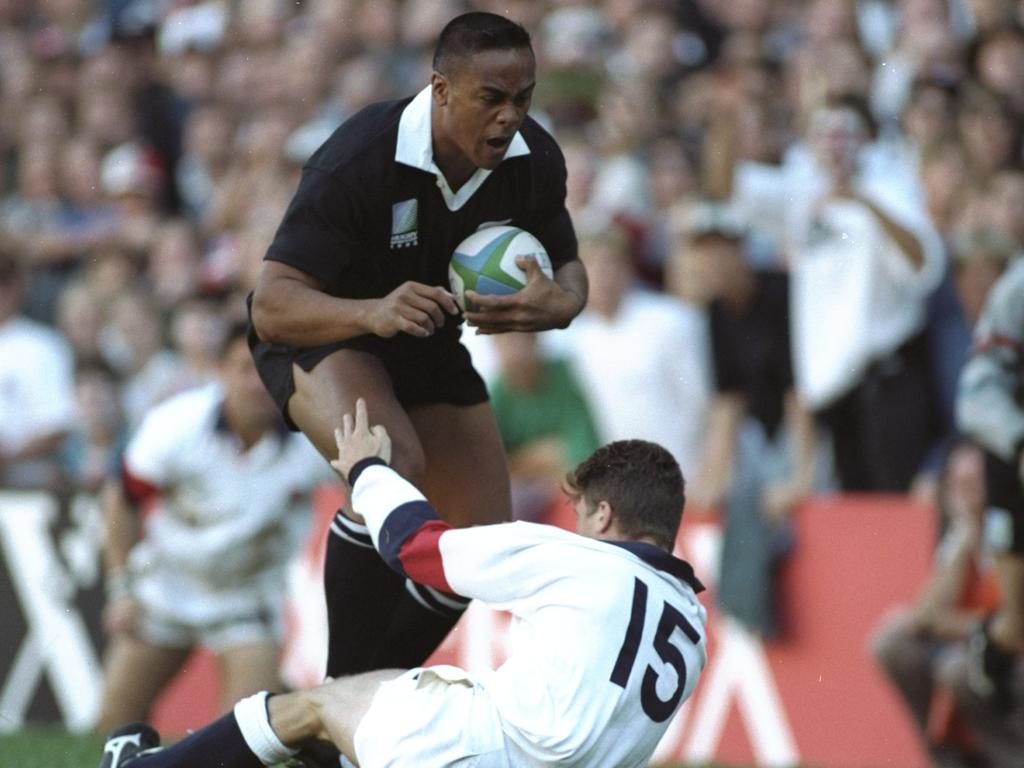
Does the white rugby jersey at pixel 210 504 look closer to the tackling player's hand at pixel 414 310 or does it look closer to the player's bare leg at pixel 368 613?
the player's bare leg at pixel 368 613

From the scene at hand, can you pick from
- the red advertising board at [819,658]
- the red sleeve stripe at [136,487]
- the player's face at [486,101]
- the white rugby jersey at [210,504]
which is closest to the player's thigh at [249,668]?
the white rugby jersey at [210,504]

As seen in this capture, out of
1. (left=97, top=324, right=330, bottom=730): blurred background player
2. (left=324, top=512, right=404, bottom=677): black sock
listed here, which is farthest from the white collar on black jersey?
(left=97, top=324, right=330, bottom=730): blurred background player

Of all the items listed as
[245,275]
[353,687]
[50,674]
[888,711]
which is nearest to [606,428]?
[888,711]

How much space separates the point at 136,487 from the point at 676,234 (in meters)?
3.43

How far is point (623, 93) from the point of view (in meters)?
11.5

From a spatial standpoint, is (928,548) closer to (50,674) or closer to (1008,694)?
(1008,694)

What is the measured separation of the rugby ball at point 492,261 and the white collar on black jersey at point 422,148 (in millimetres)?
136

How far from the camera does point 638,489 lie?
533 cm

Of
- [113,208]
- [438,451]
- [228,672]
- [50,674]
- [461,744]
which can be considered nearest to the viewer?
[461,744]

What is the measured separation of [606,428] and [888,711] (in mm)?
2069

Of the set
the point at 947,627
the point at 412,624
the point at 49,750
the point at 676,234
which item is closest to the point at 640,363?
the point at 676,234

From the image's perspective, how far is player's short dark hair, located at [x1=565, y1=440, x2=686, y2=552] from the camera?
17.5 ft

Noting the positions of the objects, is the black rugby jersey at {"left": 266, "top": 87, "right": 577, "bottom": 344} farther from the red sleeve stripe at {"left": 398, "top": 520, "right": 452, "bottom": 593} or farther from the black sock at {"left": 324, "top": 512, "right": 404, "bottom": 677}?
the red sleeve stripe at {"left": 398, "top": 520, "right": 452, "bottom": 593}

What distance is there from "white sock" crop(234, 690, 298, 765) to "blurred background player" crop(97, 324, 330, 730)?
10.4 feet
